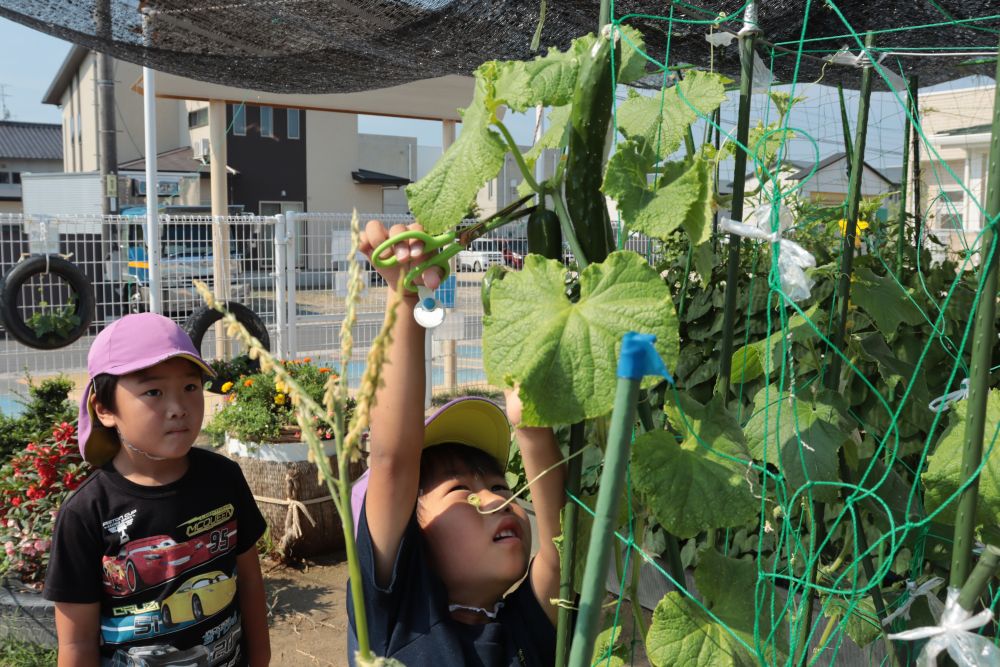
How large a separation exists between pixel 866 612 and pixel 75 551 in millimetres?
1455

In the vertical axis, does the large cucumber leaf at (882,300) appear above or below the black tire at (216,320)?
above

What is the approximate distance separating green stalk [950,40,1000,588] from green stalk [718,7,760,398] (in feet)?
0.82

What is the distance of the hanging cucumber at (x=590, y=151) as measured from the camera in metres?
0.78

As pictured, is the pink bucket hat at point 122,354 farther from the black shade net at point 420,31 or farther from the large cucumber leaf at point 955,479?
the large cucumber leaf at point 955,479

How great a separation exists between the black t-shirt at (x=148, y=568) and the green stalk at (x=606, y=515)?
136cm

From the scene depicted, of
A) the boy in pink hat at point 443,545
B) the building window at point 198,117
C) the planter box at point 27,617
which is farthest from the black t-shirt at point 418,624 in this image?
the building window at point 198,117

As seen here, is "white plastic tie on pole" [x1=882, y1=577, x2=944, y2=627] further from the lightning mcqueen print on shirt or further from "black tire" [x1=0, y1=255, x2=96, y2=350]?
"black tire" [x1=0, y1=255, x2=96, y2=350]

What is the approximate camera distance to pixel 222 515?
6.22 feet

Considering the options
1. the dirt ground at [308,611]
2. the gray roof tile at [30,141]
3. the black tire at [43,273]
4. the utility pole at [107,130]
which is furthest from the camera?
the gray roof tile at [30,141]

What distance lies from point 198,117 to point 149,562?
3113 centimetres

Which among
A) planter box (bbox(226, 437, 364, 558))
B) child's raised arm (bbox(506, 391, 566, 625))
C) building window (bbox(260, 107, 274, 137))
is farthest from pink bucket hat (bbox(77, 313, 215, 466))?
building window (bbox(260, 107, 274, 137))

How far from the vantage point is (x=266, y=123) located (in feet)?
91.9

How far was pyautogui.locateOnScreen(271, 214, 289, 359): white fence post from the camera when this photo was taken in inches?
247

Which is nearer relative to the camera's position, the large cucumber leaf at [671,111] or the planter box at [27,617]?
the large cucumber leaf at [671,111]
